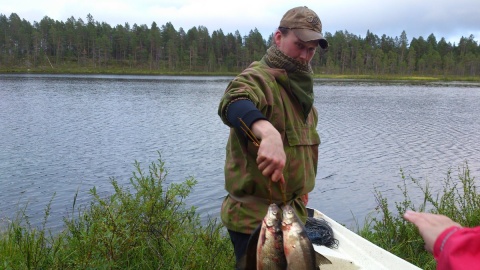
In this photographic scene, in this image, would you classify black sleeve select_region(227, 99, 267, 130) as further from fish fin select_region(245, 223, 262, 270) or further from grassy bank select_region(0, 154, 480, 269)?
grassy bank select_region(0, 154, 480, 269)

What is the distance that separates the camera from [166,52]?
396ft

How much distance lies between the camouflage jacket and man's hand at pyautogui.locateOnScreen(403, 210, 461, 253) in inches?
45.3

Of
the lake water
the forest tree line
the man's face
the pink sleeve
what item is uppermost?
the forest tree line

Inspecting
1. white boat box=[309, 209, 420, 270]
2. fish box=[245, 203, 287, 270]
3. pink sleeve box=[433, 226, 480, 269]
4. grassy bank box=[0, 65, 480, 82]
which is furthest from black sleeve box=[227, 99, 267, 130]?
grassy bank box=[0, 65, 480, 82]

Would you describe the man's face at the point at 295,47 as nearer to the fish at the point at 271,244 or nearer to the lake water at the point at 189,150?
the fish at the point at 271,244

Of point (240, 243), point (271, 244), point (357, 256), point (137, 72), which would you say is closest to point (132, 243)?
point (240, 243)

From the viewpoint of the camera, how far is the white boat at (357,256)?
211 inches

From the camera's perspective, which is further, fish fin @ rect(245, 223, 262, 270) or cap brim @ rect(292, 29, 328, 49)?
cap brim @ rect(292, 29, 328, 49)

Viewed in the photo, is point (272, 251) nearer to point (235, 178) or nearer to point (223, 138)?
point (235, 178)

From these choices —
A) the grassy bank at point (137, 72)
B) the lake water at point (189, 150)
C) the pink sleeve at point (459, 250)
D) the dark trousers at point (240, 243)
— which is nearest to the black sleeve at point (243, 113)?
the dark trousers at point (240, 243)

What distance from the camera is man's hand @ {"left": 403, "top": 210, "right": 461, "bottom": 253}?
5.19ft

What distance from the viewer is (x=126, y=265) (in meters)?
4.99

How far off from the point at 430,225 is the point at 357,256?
4.38 metres

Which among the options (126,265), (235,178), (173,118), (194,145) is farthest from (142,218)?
(173,118)
